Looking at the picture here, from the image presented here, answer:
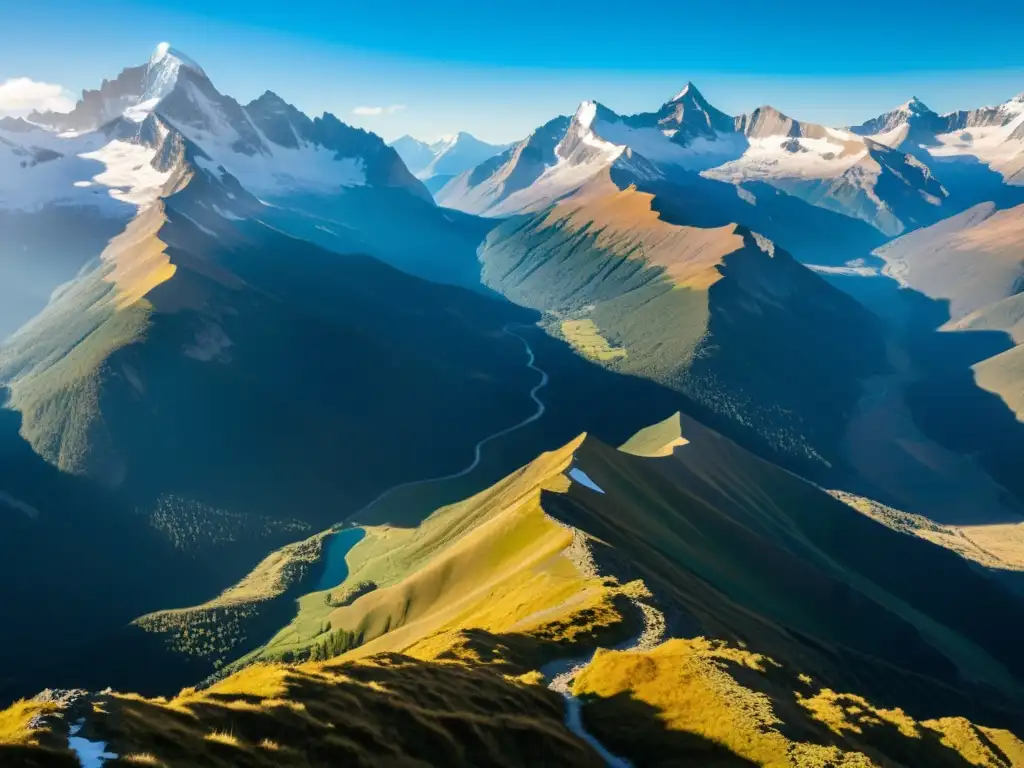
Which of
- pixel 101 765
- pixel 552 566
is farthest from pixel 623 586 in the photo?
pixel 101 765

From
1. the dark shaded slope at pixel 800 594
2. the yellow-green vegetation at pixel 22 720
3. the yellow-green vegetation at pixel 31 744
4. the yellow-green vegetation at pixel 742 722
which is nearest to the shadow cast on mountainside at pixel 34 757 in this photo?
the yellow-green vegetation at pixel 31 744

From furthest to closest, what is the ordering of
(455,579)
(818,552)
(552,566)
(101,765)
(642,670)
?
(818,552) < (455,579) < (552,566) < (642,670) < (101,765)

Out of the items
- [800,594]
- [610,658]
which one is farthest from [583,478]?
[610,658]

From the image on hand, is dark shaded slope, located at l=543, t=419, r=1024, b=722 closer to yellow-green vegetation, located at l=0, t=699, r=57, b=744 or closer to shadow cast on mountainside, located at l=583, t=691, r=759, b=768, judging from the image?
shadow cast on mountainside, located at l=583, t=691, r=759, b=768

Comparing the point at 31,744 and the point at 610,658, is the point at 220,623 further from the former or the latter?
the point at 31,744

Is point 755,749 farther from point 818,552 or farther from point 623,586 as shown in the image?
point 818,552

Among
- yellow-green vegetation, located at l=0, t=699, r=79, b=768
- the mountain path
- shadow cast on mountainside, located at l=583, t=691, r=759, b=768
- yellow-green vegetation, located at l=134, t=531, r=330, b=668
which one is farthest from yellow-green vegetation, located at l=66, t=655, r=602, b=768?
yellow-green vegetation, located at l=134, t=531, r=330, b=668
